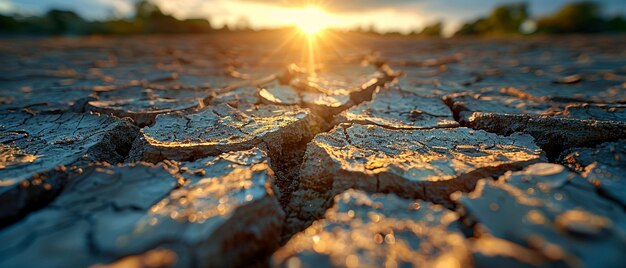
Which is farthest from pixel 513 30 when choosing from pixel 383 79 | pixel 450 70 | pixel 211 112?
pixel 211 112

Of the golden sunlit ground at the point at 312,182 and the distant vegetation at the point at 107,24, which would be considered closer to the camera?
the golden sunlit ground at the point at 312,182

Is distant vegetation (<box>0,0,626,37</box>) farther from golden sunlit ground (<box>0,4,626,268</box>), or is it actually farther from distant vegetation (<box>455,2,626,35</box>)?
golden sunlit ground (<box>0,4,626,268</box>)

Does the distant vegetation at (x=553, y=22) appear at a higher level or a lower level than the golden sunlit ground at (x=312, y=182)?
higher

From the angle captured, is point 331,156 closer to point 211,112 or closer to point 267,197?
point 267,197

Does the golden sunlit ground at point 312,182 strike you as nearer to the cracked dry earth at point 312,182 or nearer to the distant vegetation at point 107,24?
the cracked dry earth at point 312,182

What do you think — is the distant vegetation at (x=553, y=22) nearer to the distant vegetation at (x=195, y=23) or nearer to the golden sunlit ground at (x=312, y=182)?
the distant vegetation at (x=195, y=23)

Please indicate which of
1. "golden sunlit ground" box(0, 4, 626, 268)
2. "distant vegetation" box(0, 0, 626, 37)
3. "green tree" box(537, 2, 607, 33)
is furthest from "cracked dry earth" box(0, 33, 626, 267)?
"green tree" box(537, 2, 607, 33)

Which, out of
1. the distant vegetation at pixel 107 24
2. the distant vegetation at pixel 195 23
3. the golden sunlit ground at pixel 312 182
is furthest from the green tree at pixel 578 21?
the distant vegetation at pixel 107 24
